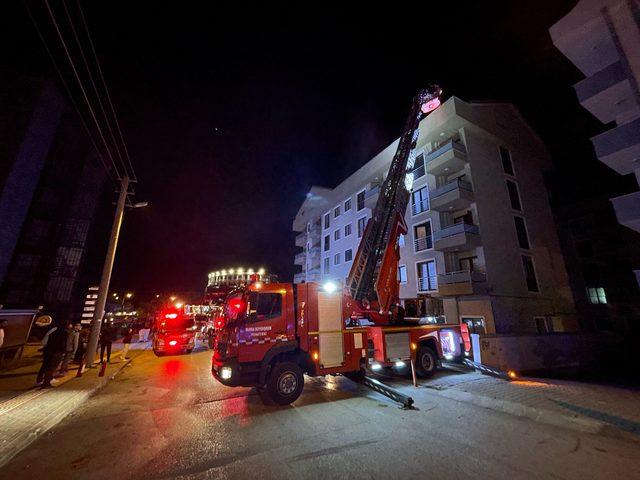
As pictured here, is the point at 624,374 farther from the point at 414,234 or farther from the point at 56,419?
the point at 56,419

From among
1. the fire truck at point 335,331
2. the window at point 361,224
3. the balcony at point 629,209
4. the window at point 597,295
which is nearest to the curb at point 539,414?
the fire truck at point 335,331

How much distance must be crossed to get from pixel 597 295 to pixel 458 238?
19.0 meters

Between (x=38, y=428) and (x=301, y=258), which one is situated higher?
(x=301, y=258)

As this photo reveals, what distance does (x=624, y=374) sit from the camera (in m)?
15.8

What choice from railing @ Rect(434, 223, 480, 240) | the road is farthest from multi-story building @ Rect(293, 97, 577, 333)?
the road

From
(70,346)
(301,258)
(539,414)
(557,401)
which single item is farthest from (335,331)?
(301,258)

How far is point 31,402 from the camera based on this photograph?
655 centimetres

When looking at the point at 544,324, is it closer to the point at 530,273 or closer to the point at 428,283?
the point at 530,273

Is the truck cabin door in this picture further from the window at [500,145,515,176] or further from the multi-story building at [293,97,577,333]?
the window at [500,145,515,176]

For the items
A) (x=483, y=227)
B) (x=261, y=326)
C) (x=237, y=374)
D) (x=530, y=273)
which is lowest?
(x=237, y=374)

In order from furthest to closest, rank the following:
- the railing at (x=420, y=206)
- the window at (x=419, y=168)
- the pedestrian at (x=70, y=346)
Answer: the window at (x=419, y=168) → the railing at (x=420, y=206) → the pedestrian at (x=70, y=346)

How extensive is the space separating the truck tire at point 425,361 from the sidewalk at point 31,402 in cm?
1005

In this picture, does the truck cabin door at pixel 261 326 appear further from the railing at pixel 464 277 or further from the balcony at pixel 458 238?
the balcony at pixel 458 238

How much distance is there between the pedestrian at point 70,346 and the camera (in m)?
8.86
